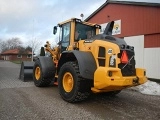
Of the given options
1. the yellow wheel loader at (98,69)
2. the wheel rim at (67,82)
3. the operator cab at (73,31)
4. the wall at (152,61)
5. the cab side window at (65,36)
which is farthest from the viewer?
the wall at (152,61)

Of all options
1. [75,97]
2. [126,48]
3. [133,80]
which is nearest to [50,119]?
[75,97]

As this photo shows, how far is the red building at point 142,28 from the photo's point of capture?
1398cm

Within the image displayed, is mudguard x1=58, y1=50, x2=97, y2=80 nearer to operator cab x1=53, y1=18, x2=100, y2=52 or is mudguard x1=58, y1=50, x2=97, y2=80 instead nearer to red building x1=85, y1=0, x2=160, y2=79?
operator cab x1=53, y1=18, x2=100, y2=52

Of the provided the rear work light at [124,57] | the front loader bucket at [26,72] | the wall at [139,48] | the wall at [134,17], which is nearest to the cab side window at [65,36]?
the rear work light at [124,57]

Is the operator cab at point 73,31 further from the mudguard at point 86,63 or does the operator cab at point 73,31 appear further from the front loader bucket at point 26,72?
the front loader bucket at point 26,72

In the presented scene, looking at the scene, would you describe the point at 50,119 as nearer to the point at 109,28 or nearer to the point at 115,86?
the point at 115,86

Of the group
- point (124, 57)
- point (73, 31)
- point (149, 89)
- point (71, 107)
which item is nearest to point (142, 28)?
point (149, 89)

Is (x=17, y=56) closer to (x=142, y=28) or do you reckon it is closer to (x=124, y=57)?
(x=142, y=28)

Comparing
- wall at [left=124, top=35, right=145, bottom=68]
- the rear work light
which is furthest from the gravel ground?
wall at [left=124, top=35, right=145, bottom=68]

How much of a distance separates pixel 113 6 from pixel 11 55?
2645 inches

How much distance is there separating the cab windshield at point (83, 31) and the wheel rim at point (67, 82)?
166 cm

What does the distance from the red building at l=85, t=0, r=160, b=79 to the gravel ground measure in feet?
21.3

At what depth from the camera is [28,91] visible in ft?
28.3

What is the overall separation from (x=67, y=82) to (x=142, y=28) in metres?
9.08
